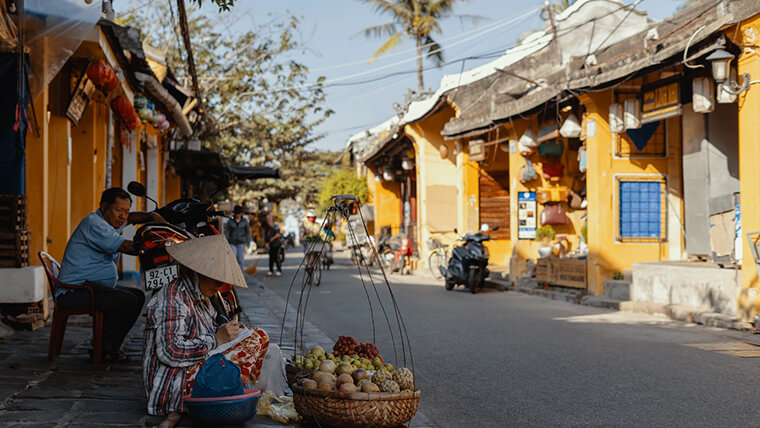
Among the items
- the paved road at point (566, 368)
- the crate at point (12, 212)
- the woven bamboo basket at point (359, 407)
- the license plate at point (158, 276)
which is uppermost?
the crate at point (12, 212)

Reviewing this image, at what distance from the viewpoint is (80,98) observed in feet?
33.4

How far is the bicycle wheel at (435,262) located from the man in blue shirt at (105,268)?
16.1 m

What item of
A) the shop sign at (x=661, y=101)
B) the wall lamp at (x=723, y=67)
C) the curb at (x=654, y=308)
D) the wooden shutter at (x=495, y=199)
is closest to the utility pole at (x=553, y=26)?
the wooden shutter at (x=495, y=199)

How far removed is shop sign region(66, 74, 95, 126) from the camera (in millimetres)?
9797

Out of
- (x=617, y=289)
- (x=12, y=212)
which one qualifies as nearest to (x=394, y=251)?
(x=617, y=289)

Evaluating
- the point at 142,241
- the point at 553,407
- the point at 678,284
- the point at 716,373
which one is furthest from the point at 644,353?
the point at 142,241

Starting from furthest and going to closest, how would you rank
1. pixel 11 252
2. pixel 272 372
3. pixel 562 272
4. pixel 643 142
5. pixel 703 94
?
pixel 562 272
pixel 643 142
pixel 703 94
pixel 11 252
pixel 272 372

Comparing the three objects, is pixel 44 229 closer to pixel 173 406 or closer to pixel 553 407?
pixel 173 406

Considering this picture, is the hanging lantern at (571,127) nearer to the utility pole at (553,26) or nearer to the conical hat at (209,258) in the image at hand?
the utility pole at (553,26)

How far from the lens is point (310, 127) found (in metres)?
25.6

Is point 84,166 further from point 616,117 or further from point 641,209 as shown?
point 641,209

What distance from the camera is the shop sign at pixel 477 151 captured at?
19859mm

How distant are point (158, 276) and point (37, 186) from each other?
3.73 m

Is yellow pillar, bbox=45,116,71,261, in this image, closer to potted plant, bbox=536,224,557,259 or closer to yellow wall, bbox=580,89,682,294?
yellow wall, bbox=580,89,682,294
